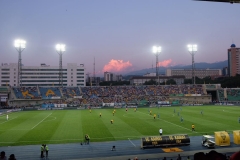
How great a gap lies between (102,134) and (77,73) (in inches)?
3838

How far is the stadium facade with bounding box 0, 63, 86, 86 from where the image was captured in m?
115

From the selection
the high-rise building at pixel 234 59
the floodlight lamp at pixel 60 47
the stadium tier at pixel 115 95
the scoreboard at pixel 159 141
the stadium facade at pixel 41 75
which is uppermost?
the high-rise building at pixel 234 59

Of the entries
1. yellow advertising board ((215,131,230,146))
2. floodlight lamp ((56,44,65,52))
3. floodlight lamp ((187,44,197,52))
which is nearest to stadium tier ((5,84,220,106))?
floodlight lamp ((187,44,197,52))

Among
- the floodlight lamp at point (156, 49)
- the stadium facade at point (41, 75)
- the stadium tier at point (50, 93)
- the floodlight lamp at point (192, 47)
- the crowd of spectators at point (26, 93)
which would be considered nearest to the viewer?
the crowd of spectators at point (26, 93)

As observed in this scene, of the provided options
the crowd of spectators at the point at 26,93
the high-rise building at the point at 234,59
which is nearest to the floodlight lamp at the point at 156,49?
the crowd of spectators at the point at 26,93

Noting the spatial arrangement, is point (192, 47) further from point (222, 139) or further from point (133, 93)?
point (222, 139)

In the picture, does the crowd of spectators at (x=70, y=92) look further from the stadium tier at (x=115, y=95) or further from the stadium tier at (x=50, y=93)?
the stadium tier at (x=50, y=93)

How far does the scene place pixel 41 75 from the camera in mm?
117875

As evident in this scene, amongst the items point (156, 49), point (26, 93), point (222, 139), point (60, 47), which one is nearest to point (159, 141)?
point (222, 139)

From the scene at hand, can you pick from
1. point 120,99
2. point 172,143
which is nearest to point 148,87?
point 120,99

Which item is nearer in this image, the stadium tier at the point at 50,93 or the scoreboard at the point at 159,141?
the scoreboard at the point at 159,141

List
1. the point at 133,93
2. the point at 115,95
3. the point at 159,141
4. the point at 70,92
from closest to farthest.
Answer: the point at 159,141, the point at 115,95, the point at 70,92, the point at 133,93

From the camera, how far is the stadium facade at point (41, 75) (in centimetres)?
11494

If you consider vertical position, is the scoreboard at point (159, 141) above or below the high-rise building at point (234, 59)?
below
